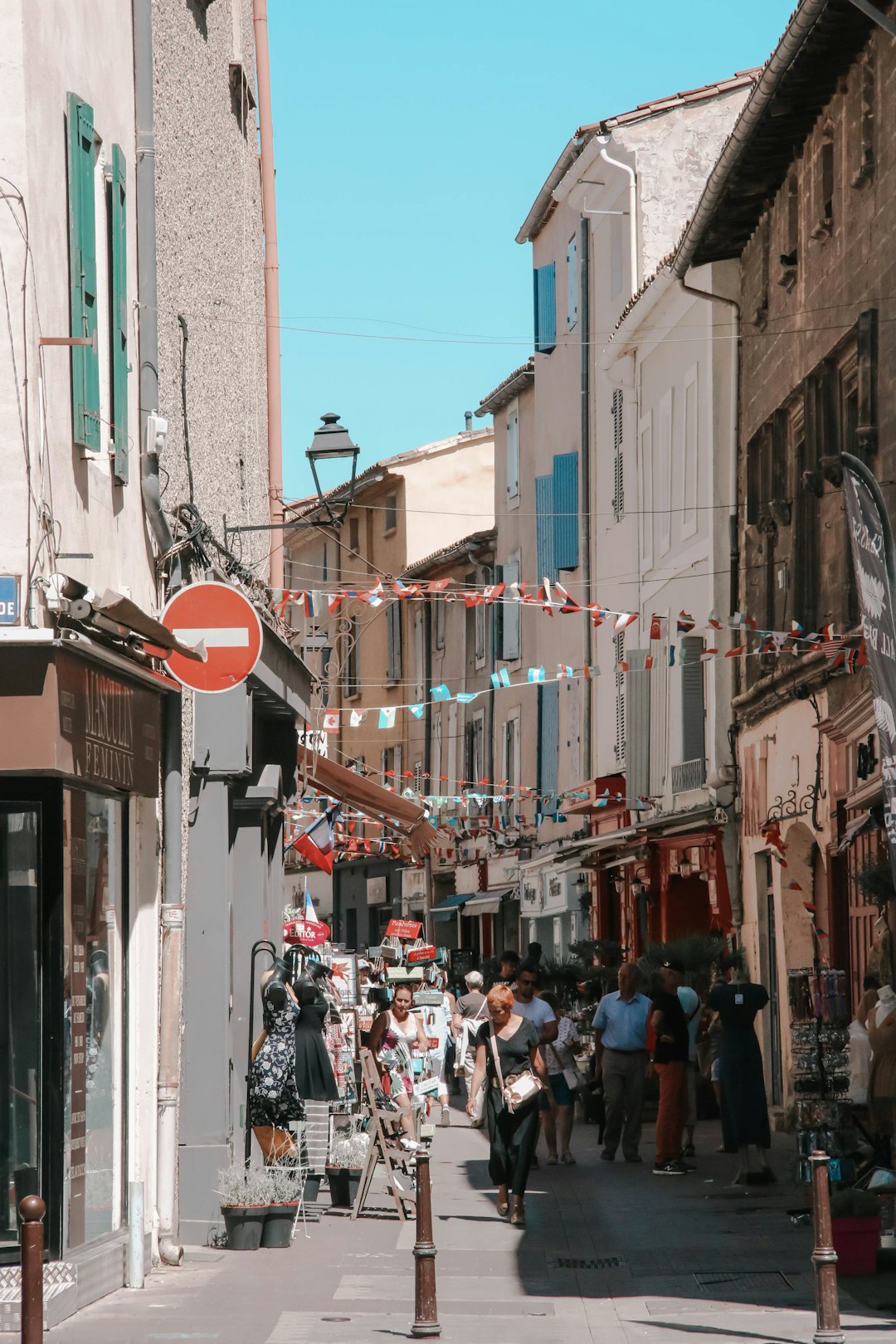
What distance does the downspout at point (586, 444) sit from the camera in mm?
34344

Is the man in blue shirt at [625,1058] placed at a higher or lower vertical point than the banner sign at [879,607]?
lower

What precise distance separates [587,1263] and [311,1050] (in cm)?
342

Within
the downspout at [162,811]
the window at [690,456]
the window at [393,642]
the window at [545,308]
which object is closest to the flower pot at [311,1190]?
the downspout at [162,811]

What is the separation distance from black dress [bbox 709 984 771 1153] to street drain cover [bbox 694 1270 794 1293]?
421 centimetres

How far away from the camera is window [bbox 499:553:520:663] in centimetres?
4112

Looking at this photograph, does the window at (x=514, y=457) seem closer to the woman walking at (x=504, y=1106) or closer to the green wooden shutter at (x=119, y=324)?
the woman walking at (x=504, y=1106)

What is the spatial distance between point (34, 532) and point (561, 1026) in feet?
39.1

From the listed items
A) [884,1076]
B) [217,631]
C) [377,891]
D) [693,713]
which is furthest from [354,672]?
[217,631]

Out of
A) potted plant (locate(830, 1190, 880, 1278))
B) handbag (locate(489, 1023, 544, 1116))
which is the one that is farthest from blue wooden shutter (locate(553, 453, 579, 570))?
potted plant (locate(830, 1190, 880, 1278))

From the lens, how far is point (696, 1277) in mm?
11359

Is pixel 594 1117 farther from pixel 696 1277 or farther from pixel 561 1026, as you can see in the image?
pixel 696 1277

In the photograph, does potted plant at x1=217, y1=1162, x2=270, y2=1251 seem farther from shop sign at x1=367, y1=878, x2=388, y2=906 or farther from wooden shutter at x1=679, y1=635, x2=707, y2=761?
shop sign at x1=367, y1=878, x2=388, y2=906

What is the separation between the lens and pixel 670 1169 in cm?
1698

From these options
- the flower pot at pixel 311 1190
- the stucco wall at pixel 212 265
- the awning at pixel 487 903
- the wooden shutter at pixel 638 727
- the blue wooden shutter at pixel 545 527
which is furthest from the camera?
the awning at pixel 487 903
